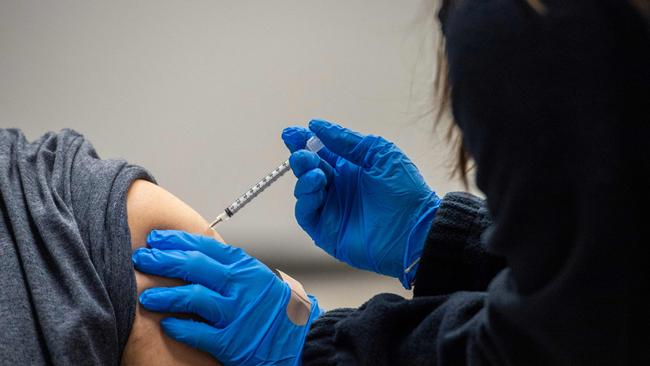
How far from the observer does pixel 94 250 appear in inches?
39.8

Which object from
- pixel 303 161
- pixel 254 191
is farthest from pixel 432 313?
pixel 254 191

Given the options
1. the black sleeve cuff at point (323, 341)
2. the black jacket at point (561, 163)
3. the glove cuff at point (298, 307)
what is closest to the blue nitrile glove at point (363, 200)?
the glove cuff at point (298, 307)

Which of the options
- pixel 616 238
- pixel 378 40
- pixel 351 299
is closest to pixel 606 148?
pixel 616 238

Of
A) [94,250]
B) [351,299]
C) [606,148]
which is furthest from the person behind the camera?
[351,299]

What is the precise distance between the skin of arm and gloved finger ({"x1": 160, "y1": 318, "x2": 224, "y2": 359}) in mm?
16

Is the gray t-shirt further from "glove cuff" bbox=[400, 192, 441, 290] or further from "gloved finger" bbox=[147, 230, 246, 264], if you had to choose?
"glove cuff" bbox=[400, 192, 441, 290]

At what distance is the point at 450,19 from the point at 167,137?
1346 mm

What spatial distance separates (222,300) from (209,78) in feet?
3.01

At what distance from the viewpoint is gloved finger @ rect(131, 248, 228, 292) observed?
1049mm

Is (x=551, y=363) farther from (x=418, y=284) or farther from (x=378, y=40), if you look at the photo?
(x=378, y=40)

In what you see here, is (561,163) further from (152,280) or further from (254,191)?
(254,191)

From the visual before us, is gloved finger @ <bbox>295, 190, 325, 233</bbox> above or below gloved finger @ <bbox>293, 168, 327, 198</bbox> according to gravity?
below

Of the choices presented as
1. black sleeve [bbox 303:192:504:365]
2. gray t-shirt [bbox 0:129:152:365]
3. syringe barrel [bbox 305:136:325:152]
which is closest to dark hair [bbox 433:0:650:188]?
black sleeve [bbox 303:192:504:365]

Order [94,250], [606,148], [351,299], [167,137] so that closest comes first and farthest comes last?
[606,148] → [94,250] → [167,137] → [351,299]
